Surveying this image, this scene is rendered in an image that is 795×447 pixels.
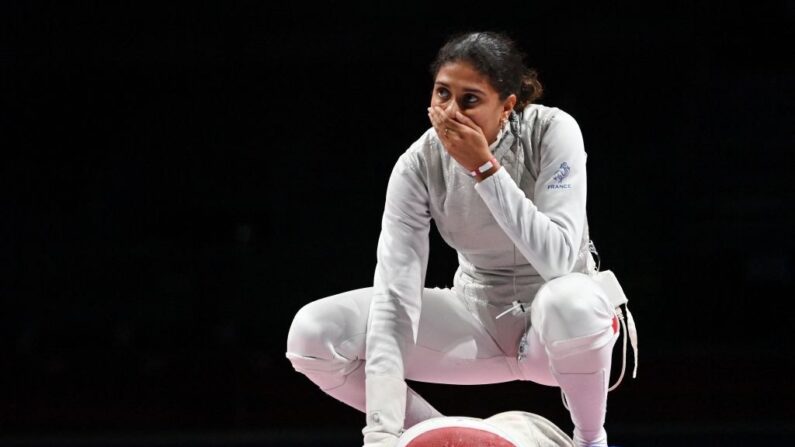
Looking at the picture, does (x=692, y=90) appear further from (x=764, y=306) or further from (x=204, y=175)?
(x=204, y=175)

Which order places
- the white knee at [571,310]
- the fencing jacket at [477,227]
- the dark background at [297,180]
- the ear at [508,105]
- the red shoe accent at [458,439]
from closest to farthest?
the red shoe accent at [458,439], the white knee at [571,310], the fencing jacket at [477,227], the ear at [508,105], the dark background at [297,180]

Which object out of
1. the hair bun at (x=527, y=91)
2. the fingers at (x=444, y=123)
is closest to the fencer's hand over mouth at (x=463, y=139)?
the fingers at (x=444, y=123)

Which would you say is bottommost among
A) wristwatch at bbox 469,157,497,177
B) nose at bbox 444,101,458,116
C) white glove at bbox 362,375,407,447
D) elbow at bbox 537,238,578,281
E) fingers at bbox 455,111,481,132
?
white glove at bbox 362,375,407,447

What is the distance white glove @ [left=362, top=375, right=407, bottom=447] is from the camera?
5.74ft

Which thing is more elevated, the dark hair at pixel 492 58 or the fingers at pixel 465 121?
the dark hair at pixel 492 58

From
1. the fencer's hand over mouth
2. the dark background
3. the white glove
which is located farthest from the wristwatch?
the dark background

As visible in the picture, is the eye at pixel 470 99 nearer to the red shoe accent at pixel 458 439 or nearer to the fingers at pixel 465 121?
the fingers at pixel 465 121

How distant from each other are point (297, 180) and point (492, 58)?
1.76 meters

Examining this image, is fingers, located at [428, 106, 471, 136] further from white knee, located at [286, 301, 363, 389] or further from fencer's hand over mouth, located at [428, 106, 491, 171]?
white knee, located at [286, 301, 363, 389]

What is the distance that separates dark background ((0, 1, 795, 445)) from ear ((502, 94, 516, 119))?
140cm

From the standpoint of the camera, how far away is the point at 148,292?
3.54 meters

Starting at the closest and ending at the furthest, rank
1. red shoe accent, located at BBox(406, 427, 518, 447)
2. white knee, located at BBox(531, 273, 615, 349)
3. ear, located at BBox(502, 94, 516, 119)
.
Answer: red shoe accent, located at BBox(406, 427, 518, 447), white knee, located at BBox(531, 273, 615, 349), ear, located at BBox(502, 94, 516, 119)

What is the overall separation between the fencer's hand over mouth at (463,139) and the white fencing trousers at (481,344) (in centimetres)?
26

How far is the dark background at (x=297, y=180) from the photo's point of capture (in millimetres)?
3439
